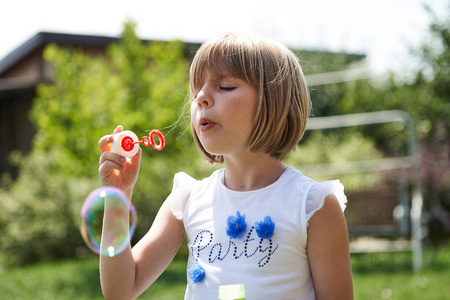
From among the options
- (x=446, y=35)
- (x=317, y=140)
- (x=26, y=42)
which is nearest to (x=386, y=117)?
(x=446, y=35)

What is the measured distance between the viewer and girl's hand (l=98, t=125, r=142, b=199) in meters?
1.59

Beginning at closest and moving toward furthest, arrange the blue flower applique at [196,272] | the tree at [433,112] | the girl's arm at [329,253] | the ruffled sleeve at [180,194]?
the girl's arm at [329,253] < the blue flower applique at [196,272] < the ruffled sleeve at [180,194] < the tree at [433,112]

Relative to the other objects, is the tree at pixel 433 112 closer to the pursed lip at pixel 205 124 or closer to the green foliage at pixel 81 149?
the green foliage at pixel 81 149

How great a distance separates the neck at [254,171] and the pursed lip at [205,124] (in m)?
0.16

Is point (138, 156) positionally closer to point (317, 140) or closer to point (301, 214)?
point (301, 214)

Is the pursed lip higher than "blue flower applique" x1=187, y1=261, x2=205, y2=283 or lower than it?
higher

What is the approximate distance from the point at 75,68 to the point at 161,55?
1353 millimetres

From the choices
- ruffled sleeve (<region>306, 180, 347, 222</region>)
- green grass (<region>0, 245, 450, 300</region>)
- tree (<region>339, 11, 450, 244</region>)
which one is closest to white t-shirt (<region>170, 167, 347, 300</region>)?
ruffled sleeve (<region>306, 180, 347, 222</region>)

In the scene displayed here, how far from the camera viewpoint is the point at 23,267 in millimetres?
8469

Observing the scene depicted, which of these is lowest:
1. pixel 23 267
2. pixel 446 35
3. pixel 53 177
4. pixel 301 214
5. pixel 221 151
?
pixel 23 267

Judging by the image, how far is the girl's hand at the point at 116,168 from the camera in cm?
159

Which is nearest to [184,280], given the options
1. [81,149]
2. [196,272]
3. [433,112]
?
[81,149]

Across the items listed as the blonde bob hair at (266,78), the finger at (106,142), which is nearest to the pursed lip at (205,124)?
the blonde bob hair at (266,78)

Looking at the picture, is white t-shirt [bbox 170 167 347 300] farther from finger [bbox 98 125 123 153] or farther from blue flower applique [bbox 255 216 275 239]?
finger [bbox 98 125 123 153]
